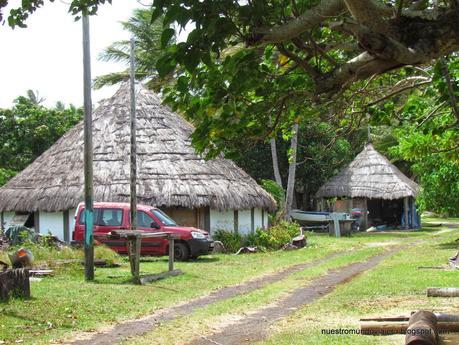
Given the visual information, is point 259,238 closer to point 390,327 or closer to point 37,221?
point 37,221

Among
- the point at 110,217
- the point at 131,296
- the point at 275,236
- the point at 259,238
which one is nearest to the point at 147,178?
the point at 110,217

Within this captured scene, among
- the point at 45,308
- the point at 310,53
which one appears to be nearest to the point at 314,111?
the point at 310,53

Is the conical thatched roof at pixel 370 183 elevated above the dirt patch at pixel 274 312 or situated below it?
above

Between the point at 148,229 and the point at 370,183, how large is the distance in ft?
59.9

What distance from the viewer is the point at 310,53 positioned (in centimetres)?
518

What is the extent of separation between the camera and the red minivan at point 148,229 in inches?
724

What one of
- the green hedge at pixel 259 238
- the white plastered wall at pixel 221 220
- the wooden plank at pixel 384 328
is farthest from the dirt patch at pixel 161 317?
the white plastered wall at pixel 221 220

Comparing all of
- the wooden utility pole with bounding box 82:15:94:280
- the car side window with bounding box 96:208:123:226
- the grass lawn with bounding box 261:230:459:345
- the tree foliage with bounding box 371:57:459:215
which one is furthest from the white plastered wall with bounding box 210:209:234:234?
the wooden utility pole with bounding box 82:15:94:280

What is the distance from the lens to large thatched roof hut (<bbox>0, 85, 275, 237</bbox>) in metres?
21.5

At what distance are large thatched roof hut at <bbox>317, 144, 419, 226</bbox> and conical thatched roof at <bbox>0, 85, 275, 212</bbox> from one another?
10.3 metres

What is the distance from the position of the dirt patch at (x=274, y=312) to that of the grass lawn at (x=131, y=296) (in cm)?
28

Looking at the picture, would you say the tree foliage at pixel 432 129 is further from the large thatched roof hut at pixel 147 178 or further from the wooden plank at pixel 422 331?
the large thatched roof hut at pixel 147 178

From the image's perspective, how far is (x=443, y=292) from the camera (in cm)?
1013

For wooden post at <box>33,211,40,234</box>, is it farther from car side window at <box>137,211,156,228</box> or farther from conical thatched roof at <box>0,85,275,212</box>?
car side window at <box>137,211,156,228</box>
